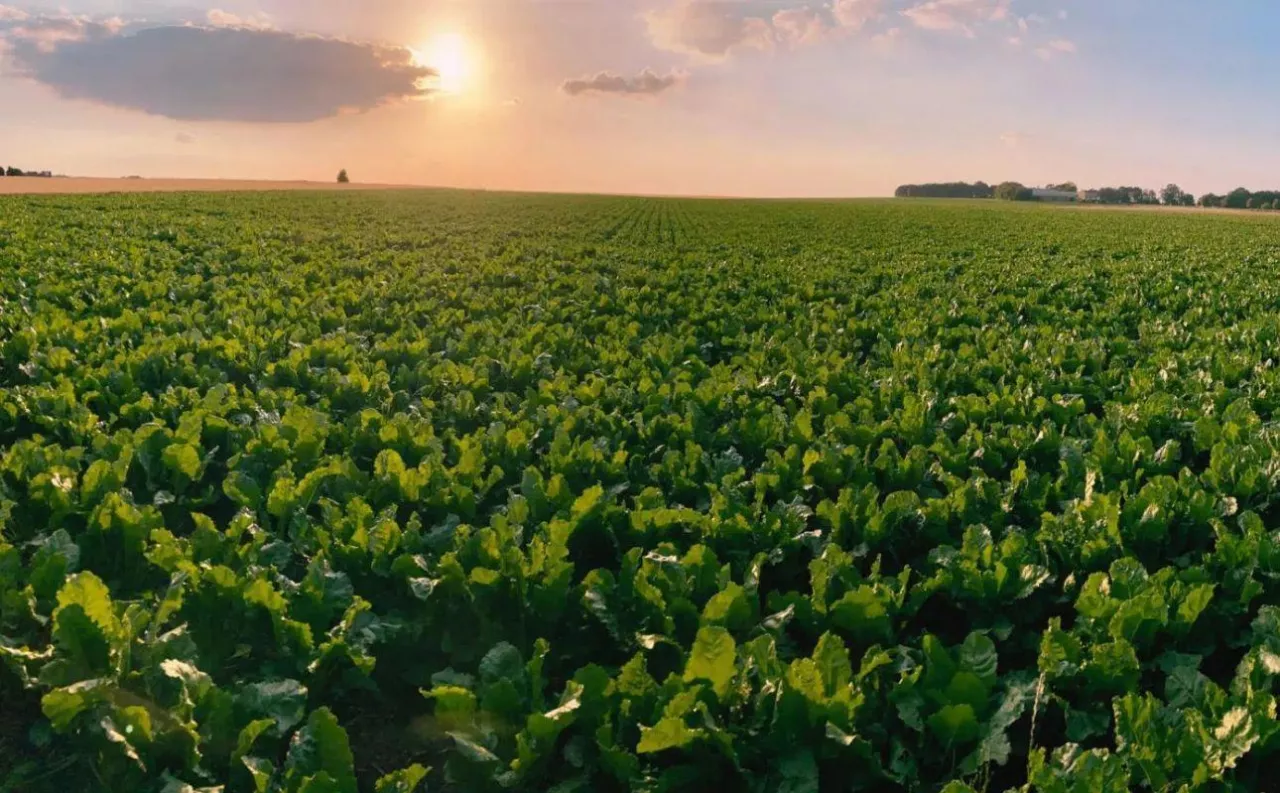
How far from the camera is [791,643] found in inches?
151

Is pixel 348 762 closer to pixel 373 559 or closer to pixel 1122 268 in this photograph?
pixel 373 559

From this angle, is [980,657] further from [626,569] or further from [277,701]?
[277,701]

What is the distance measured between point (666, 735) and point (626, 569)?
3.81ft

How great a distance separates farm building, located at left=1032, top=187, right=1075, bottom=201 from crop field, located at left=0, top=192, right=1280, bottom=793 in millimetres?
130326

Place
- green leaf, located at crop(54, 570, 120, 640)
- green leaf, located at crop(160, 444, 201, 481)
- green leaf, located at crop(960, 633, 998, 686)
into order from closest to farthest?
green leaf, located at crop(54, 570, 120, 640) < green leaf, located at crop(960, 633, 998, 686) < green leaf, located at crop(160, 444, 201, 481)

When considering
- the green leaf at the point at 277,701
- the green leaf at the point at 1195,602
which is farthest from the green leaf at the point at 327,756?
the green leaf at the point at 1195,602

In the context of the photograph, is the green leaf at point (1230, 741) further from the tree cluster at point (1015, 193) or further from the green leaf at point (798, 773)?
the tree cluster at point (1015, 193)

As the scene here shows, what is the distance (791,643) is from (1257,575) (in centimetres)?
237

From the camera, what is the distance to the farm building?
412 ft

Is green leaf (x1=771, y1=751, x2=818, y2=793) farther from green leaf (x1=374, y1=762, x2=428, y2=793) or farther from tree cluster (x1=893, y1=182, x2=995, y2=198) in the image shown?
tree cluster (x1=893, y1=182, x2=995, y2=198)

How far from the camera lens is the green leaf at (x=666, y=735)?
9.70ft

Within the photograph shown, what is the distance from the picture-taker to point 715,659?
3.25 metres

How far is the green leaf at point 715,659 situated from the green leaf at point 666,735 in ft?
0.93

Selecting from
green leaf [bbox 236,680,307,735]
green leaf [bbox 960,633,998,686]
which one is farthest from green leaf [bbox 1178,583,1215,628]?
green leaf [bbox 236,680,307,735]
